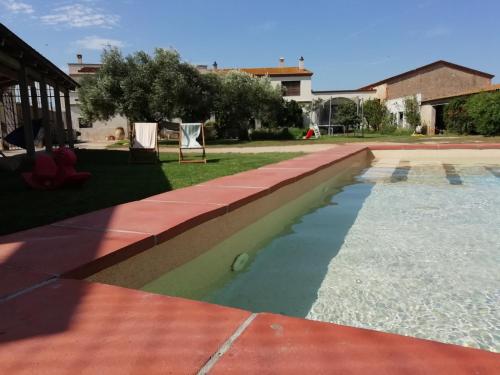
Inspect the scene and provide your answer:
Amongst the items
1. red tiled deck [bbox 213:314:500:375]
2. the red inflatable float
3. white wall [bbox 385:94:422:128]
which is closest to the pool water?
red tiled deck [bbox 213:314:500:375]

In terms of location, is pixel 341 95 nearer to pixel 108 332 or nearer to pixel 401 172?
pixel 401 172

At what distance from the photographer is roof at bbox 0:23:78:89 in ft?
22.7

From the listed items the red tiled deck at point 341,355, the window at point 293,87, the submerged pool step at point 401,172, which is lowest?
the submerged pool step at point 401,172

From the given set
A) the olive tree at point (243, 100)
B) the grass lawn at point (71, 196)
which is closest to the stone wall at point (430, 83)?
the olive tree at point (243, 100)

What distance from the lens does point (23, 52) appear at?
310 inches

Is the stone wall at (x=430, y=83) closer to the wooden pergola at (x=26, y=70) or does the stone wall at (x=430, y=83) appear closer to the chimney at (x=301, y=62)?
the chimney at (x=301, y=62)

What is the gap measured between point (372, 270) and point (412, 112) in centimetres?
2611

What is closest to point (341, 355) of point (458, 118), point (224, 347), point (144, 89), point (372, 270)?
point (224, 347)

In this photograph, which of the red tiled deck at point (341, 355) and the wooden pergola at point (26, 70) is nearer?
the red tiled deck at point (341, 355)

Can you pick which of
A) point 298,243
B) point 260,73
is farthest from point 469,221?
point 260,73

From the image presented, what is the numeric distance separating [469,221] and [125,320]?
3.95 m

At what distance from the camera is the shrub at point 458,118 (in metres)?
20.6

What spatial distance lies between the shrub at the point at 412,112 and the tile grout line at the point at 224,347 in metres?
27.5

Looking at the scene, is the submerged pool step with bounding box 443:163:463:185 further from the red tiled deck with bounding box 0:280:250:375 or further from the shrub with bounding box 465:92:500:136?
the shrub with bounding box 465:92:500:136
